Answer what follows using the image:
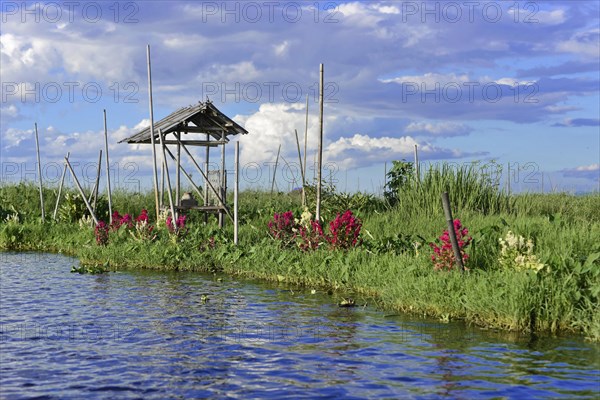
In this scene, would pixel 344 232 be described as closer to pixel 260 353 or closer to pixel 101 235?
pixel 260 353

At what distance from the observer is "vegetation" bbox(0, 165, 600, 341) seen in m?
10.8

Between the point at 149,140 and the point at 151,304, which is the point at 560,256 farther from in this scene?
the point at 149,140

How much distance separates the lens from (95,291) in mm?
14633

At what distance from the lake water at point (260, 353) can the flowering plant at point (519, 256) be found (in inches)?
62.0

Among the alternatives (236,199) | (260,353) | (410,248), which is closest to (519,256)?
(410,248)

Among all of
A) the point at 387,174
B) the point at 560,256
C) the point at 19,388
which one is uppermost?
the point at 387,174

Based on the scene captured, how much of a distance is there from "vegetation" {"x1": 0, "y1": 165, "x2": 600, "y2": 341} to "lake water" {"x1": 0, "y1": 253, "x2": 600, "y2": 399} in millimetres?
578

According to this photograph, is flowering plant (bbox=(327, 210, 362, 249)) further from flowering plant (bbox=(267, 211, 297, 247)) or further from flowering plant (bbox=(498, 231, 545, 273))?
flowering plant (bbox=(498, 231, 545, 273))

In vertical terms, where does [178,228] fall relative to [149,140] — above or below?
below

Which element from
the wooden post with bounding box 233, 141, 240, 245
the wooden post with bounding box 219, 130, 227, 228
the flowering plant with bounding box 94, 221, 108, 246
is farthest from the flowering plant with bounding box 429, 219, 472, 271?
the wooden post with bounding box 219, 130, 227, 228

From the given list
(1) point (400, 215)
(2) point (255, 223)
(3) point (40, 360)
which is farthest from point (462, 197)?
(3) point (40, 360)

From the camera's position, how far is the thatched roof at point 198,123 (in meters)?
24.1

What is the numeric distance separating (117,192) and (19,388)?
25547mm

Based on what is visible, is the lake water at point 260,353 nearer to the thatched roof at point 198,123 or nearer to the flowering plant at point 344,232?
the flowering plant at point 344,232
